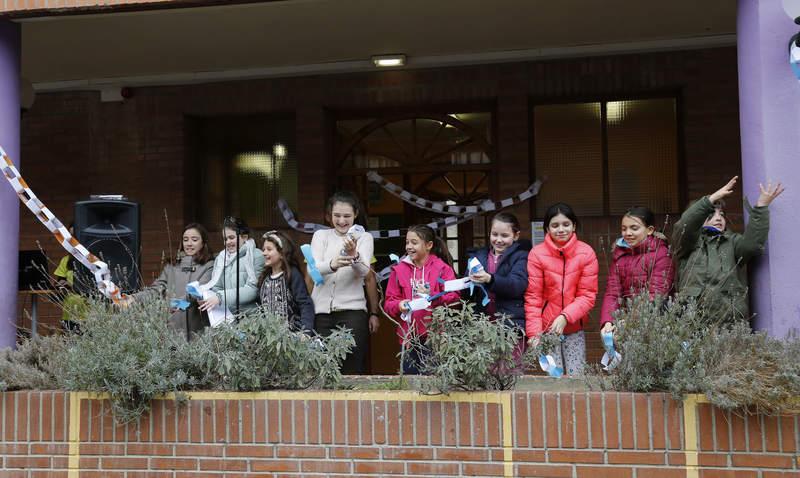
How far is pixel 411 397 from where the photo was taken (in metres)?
4.54

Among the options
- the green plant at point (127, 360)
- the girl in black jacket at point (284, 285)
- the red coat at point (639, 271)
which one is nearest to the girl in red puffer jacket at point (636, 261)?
the red coat at point (639, 271)

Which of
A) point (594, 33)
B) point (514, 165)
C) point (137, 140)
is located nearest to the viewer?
point (594, 33)

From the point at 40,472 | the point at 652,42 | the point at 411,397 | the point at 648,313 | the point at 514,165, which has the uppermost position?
the point at 652,42

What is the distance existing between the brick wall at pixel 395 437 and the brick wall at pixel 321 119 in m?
4.39

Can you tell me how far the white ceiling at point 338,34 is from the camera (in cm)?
740

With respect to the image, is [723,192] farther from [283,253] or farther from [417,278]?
[283,253]

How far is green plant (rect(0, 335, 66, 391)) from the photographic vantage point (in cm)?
514

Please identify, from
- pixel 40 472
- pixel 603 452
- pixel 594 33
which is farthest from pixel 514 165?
pixel 40 472

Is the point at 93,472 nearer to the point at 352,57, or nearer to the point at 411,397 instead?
the point at 411,397

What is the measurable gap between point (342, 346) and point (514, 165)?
4632 millimetres

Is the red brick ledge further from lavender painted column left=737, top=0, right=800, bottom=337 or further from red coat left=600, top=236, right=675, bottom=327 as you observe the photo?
lavender painted column left=737, top=0, right=800, bottom=337

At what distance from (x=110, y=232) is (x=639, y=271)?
4261mm

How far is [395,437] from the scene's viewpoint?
4527 millimetres

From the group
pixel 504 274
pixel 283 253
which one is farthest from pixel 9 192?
pixel 504 274
